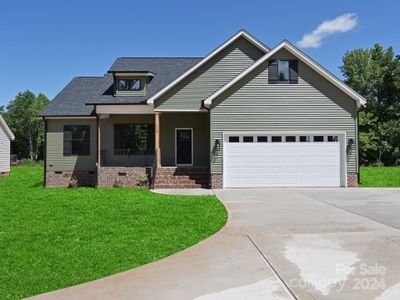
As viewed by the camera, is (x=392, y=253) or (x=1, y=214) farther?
(x=1, y=214)

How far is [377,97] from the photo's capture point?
45281 mm

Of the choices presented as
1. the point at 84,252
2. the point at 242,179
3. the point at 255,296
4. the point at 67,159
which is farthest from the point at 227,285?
the point at 67,159

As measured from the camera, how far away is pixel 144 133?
21.1 metres

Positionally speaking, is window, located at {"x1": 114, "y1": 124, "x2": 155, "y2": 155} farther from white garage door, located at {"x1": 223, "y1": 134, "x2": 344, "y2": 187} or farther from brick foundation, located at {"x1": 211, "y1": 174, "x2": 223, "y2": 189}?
white garage door, located at {"x1": 223, "y1": 134, "x2": 344, "y2": 187}

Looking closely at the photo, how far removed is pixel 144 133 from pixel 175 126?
1.69 metres

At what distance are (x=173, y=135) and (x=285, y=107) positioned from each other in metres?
6.03

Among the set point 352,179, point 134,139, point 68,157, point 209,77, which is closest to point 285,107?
→ point 209,77

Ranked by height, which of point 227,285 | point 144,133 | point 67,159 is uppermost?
point 144,133

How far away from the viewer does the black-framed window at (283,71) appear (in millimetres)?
18062

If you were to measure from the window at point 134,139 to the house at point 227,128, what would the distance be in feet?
0.17

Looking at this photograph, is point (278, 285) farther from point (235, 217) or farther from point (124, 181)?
point (124, 181)

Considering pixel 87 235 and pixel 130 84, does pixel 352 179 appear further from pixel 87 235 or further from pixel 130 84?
pixel 87 235

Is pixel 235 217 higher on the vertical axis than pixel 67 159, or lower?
lower

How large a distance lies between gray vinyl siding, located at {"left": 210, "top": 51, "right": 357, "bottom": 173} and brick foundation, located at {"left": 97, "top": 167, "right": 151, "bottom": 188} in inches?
159
